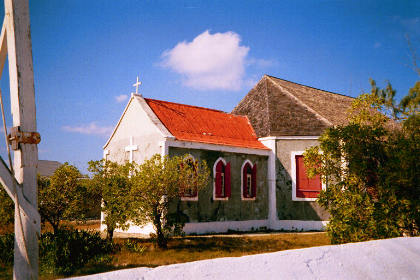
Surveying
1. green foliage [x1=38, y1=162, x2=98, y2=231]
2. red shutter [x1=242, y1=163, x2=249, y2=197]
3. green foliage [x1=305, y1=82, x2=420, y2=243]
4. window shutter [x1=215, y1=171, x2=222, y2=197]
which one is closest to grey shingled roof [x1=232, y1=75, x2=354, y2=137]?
red shutter [x1=242, y1=163, x2=249, y2=197]

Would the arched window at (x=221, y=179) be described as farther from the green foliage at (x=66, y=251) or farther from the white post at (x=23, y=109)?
the white post at (x=23, y=109)

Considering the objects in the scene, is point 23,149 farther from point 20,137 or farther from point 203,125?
point 203,125

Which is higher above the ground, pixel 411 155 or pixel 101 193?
pixel 411 155

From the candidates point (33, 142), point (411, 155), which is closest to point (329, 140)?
point (411, 155)

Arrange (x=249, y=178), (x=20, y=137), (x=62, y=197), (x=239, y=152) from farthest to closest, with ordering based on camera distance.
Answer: (x=249, y=178) < (x=239, y=152) < (x=62, y=197) < (x=20, y=137)

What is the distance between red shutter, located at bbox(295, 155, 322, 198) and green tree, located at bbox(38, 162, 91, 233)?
11.8 metres

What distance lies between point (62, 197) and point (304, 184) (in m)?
12.8

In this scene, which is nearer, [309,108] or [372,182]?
[372,182]

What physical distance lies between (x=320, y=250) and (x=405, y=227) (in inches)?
296

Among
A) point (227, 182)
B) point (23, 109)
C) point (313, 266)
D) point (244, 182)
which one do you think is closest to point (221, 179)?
point (227, 182)

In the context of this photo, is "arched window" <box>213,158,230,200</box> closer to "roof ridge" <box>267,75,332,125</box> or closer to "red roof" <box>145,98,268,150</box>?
"red roof" <box>145,98,268,150</box>

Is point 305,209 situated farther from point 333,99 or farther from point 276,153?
point 333,99

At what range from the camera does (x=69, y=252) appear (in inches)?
373

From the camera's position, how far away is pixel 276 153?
21.2 m
